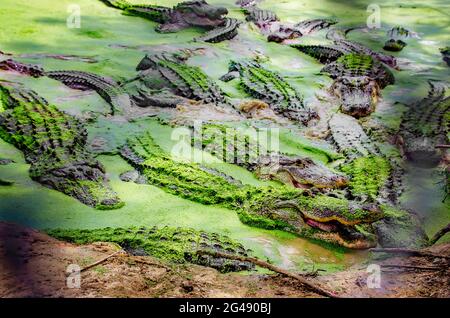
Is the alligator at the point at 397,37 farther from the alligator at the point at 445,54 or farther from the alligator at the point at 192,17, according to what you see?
the alligator at the point at 192,17

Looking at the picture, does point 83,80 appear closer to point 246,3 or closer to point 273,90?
point 273,90

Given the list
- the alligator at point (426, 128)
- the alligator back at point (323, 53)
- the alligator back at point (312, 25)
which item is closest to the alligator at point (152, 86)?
the alligator at point (426, 128)

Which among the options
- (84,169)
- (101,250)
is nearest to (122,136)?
(84,169)

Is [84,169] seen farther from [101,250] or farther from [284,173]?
[284,173]

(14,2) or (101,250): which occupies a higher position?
(14,2)

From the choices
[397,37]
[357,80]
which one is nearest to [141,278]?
[357,80]
